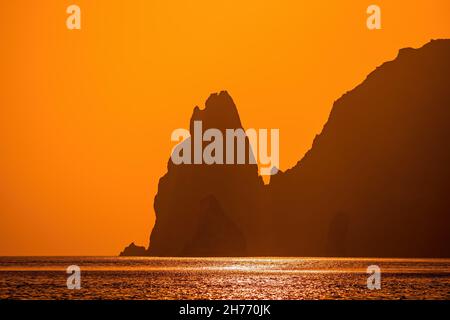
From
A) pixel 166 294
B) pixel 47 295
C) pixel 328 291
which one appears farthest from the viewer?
pixel 328 291

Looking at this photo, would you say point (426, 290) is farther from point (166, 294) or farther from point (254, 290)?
point (166, 294)
